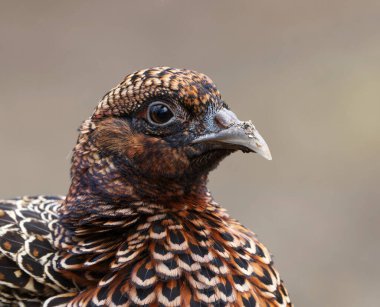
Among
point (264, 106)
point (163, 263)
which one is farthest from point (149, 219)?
point (264, 106)

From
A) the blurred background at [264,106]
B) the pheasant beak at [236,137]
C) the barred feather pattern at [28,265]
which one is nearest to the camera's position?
the pheasant beak at [236,137]

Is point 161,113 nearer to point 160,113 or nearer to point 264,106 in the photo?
point 160,113

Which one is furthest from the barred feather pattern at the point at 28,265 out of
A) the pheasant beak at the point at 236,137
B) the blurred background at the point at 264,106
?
the blurred background at the point at 264,106

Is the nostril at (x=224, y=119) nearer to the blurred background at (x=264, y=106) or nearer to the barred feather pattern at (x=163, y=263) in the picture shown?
the barred feather pattern at (x=163, y=263)

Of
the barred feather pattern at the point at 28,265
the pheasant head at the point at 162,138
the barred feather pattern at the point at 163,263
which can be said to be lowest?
the barred feather pattern at the point at 28,265

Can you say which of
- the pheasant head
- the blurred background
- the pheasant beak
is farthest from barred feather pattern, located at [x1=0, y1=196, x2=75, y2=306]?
the blurred background

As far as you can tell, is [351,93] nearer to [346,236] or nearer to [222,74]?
[222,74]

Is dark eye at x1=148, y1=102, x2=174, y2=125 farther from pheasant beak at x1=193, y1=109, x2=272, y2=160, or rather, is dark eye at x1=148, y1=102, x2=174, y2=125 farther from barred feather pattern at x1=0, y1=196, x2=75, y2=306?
barred feather pattern at x1=0, y1=196, x2=75, y2=306
